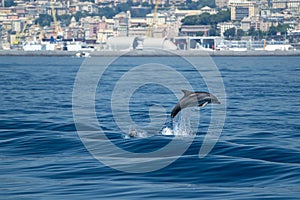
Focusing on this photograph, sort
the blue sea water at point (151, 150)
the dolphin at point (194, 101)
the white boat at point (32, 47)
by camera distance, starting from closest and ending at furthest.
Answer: the blue sea water at point (151, 150) → the dolphin at point (194, 101) → the white boat at point (32, 47)

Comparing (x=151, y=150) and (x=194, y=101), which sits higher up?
(x=194, y=101)

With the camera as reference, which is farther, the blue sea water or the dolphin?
the dolphin

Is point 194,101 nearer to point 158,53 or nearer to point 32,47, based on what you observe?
point 158,53

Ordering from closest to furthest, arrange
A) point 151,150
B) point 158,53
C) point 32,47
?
point 151,150 < point 158,53 < point 32,47

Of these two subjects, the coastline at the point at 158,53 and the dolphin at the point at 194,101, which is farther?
the coastline at the point at 158,53

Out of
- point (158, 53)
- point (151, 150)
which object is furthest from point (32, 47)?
point (151, 150)

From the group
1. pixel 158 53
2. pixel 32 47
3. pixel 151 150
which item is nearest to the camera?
pixel 151 150

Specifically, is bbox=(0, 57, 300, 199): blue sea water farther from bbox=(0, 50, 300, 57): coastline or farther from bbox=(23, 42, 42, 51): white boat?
bbox=(23, 42, 42, 51): white boat

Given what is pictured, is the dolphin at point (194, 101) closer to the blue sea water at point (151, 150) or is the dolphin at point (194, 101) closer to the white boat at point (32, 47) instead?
the blue sea water at point (151, 150)

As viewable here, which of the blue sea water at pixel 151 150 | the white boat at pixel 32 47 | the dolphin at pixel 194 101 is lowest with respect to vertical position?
the white boat at pixel 32 47

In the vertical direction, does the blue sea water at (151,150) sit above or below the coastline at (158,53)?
above

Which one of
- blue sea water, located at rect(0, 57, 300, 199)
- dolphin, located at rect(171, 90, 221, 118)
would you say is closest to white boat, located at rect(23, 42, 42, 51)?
blue sea water, located at rect(0, 57, 300, 199)

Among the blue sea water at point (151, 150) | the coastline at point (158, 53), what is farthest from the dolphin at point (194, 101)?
the coastline at point (158, 53)

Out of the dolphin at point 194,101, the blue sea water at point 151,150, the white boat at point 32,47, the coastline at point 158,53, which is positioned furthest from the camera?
the white boat at point 32,47
